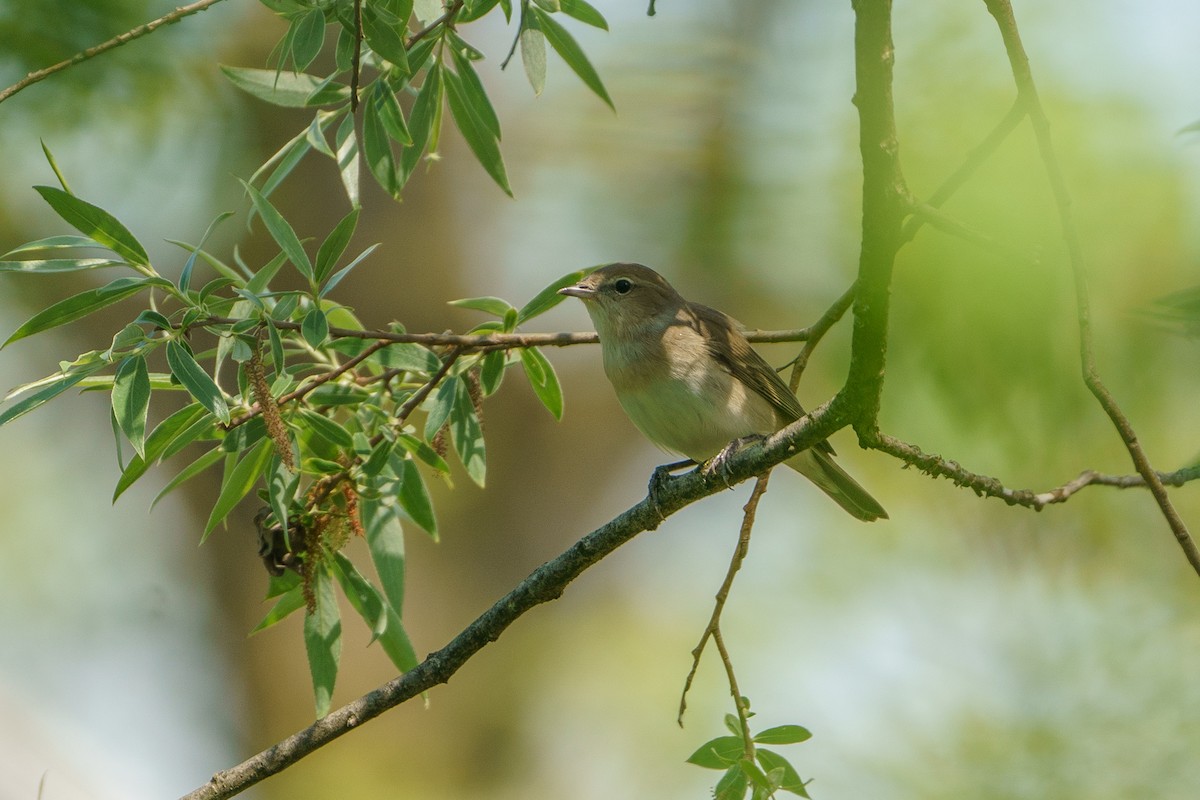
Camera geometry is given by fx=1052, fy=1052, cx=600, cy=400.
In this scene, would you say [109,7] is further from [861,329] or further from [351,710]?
[861,329]

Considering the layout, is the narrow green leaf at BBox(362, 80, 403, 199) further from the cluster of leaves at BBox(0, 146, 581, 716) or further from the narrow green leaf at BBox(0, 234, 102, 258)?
the narrow green leaf at BBox(0, 234, 102, 258)

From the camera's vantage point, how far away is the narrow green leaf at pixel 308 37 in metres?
2.29

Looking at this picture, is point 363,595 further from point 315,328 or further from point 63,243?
point 63,243

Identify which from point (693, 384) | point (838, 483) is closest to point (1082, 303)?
point (693, 384)

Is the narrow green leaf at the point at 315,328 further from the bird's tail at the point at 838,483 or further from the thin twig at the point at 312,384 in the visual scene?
the bird's tail at the point at 838,483

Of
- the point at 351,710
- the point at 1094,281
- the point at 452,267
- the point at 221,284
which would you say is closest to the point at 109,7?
the point at 452,267

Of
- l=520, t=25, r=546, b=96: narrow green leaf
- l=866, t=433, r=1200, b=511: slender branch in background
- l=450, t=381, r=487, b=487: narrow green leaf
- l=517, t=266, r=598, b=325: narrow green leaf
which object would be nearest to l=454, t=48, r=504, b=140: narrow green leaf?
l=520, t=25, r=546, b=96: narrow green leaf

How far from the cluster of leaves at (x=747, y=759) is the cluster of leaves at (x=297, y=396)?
103cm

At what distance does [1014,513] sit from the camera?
4.21 m

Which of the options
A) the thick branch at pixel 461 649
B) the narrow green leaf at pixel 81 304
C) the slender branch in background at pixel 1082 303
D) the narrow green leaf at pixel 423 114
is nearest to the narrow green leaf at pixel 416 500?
the thick branch at pixel 461 649

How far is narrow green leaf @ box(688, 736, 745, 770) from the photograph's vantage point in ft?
7.39

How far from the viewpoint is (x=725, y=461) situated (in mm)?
2729

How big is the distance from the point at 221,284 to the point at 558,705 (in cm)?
637

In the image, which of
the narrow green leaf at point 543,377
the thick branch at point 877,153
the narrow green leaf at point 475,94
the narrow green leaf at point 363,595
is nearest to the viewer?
the thick branch at point 877,153
